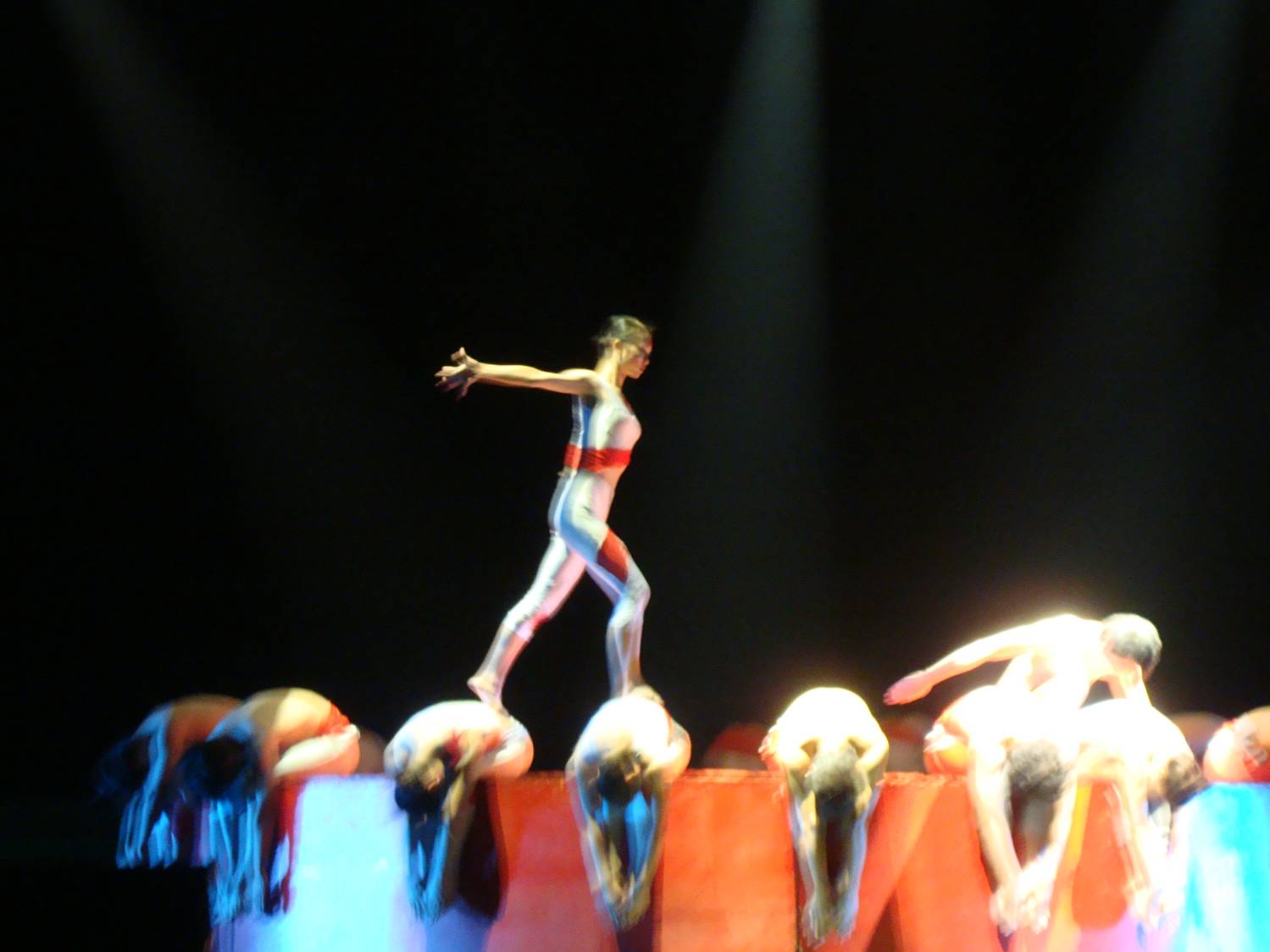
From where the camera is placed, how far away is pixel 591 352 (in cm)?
524

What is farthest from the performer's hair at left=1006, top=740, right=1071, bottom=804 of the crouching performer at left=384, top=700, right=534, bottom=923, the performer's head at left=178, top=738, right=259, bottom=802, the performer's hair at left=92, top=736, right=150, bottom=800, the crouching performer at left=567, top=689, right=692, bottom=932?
the performer's hair at left=92, top=736, right=150, bottom=800

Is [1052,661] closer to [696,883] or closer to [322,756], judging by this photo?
[696,883]

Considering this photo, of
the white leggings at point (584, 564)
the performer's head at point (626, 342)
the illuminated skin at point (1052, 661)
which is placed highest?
the performer's head at point (626, 342)

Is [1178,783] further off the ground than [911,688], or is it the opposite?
[911,688]

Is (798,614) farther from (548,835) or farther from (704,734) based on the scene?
(548,835)

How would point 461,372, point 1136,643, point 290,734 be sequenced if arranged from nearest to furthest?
point 290,734
point 1136,643
point 461,372

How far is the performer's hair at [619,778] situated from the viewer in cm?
309

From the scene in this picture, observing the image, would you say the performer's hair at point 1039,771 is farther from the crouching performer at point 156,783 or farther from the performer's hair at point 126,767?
the performer's hair at point 126,767

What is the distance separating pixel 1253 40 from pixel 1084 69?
0.73 metres

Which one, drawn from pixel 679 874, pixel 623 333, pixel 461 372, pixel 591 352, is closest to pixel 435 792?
pixel 679 874

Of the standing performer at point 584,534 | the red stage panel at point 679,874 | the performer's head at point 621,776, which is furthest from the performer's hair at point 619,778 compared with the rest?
the standing performer at point 584,534

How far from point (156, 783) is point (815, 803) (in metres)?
1.87

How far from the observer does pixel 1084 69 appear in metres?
5.26

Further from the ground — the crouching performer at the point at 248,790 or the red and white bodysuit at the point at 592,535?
the red and white bodysuit at the point at 592,535
